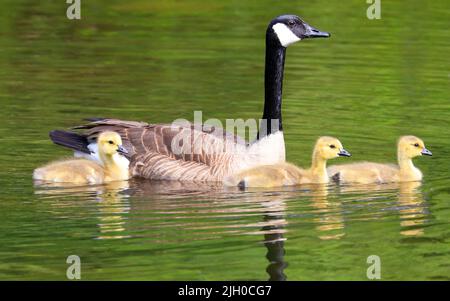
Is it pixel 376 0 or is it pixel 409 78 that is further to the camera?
pixel 376 0

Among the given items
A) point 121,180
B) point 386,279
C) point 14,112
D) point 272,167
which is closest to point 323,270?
point 386,279

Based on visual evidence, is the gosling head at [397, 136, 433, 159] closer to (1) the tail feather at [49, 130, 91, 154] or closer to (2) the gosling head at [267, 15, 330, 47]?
(2) the gosling head at [267, 15, 330, 47]

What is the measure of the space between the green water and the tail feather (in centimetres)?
26

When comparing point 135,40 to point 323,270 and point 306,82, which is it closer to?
point 306,82

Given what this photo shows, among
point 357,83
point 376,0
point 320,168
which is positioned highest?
point 376,0

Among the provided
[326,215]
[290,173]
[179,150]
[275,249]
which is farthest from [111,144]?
[275,249]

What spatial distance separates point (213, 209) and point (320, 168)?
5.42 ft

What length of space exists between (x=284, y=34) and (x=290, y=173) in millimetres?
1816

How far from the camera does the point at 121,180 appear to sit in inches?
503

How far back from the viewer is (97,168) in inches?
495

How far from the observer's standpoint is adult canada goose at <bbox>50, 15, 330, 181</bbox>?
12742mm

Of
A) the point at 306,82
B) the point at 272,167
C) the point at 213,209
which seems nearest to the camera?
the point at 213,209

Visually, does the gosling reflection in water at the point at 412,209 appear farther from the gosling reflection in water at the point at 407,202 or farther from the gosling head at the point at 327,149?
the gosling head at the point at 327,149

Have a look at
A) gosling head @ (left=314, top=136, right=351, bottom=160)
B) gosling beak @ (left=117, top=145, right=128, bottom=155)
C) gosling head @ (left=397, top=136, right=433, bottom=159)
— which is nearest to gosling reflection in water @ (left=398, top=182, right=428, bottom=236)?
gosling head @ (left=397, top=136, right=433, bottom=159)
